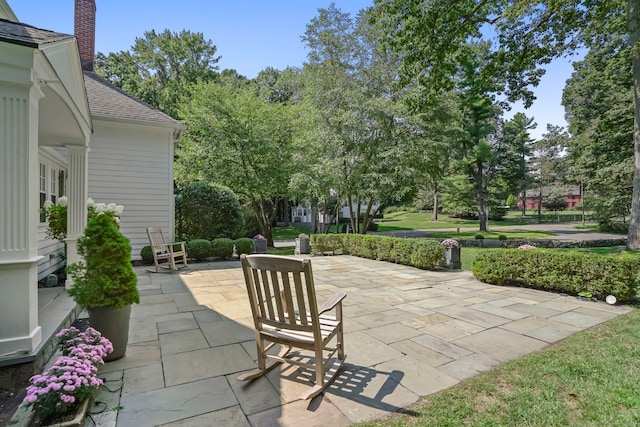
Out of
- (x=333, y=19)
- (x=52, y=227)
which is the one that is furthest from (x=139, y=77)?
(x=52, y=227)

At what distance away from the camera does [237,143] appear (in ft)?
40.4

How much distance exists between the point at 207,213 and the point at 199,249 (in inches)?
58.6

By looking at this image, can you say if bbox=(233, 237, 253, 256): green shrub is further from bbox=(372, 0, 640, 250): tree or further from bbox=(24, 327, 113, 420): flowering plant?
bbox=(24, 327, 113, 420): flowering plant

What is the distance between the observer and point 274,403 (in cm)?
229

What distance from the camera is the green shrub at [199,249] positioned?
908 centimetres

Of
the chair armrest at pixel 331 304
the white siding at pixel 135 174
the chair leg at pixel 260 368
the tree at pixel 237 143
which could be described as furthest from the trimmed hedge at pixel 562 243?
the chair leg at pixel 260 368

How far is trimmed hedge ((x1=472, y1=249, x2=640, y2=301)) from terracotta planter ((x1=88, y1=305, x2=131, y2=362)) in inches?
250

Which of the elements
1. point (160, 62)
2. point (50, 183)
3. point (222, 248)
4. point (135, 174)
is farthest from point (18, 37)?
point (160, 62)

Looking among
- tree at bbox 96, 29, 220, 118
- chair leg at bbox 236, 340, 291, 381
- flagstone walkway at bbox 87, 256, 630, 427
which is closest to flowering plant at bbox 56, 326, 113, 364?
flagstone walkway at bbox 87, 256, 630, 427

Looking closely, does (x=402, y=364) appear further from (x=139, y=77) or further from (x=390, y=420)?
(x=139, y=77)

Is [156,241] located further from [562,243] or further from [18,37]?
[562,243]

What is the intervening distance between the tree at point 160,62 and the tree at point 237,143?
11661mm

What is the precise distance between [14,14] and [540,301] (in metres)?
10.9

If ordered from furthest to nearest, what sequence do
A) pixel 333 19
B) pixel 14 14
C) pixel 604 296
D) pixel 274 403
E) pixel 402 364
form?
pixel 333 19 < pixel 14 14 < pixel 604 296 < pixel 402 364 < pixel 274 403
